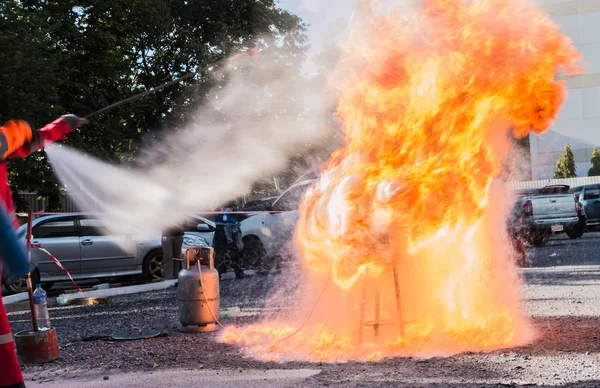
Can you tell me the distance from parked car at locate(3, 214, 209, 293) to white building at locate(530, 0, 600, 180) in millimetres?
40786

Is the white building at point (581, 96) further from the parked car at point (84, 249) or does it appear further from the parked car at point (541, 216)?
the parked car at point (84, 249)

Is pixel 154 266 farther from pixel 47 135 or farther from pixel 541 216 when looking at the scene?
pixel 541 216

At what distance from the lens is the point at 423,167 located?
6.84 m

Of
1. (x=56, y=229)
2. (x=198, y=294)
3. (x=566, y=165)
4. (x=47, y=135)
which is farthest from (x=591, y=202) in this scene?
(x=566, y=165)

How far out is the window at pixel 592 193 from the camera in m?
24.7

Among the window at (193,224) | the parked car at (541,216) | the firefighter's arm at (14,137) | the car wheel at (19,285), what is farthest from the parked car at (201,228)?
the firefighter's arm at (14,137)

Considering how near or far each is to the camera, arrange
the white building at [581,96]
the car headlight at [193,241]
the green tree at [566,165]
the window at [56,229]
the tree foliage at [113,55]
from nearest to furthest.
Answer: the window at [56,229] → the car headlight at [193,241] → the tree foliage at [113,55] → the green tree at [566,165] → the white building at [581,96]

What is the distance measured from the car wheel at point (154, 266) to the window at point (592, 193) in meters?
16.1

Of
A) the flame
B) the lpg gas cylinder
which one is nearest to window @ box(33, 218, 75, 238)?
the lpg gas cylinder

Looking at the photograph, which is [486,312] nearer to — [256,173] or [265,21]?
[256,173]

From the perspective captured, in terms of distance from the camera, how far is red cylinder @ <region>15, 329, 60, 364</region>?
6945mm

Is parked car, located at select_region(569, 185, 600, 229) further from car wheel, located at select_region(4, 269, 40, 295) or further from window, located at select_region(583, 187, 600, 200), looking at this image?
car wheel, located at select_region(4, 269, 40, 295)

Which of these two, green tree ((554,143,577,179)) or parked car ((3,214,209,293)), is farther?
green tree ((554,143,577,179))

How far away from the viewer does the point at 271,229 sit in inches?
660
